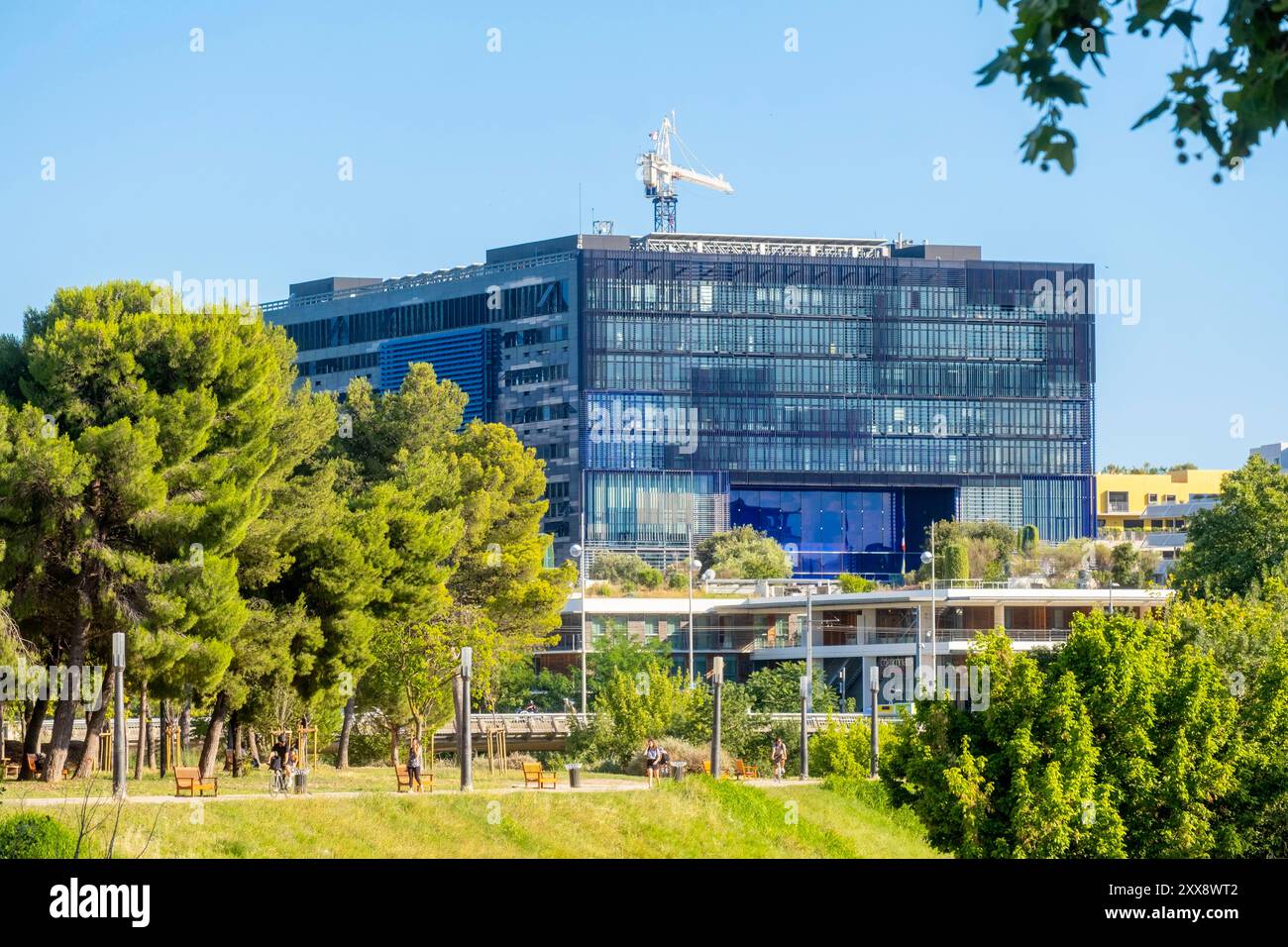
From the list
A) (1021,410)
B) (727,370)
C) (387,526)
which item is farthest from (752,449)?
(387,526)

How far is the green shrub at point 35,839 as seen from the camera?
22922 millimetres

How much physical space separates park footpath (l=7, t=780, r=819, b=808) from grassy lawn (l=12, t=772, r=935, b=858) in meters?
0.36

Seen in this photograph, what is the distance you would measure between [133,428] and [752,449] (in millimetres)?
107047

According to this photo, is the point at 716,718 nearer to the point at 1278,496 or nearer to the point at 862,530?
the point at 1278,496

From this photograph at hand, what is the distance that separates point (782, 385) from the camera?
5674 inches

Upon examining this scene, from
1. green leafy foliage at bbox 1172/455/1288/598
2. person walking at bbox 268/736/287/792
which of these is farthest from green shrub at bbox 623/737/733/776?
green leafy foliage at bbox 1172/455/1288/598

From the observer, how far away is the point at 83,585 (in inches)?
1526

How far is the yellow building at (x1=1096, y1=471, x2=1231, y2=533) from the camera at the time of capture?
174 metres

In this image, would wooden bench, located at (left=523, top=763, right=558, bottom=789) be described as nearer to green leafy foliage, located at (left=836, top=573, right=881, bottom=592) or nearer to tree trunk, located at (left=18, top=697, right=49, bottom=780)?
tree trunk, located at (left=18, top=697, right=49, bottom=780)

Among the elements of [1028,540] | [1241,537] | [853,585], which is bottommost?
[853,585]

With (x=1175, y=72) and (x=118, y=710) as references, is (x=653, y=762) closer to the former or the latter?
(x=118, y=710)

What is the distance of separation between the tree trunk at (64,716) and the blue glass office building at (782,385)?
330ft

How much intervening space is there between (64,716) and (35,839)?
16358 millimetres

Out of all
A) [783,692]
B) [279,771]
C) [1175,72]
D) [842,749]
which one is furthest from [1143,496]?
[1175,72]
